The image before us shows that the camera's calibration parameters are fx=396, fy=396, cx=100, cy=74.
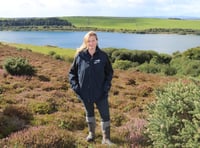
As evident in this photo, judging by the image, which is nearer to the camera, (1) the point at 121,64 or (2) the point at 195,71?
(2) the point at 195,71

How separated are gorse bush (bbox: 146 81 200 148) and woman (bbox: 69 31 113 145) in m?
1.61

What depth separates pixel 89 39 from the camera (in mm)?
8805

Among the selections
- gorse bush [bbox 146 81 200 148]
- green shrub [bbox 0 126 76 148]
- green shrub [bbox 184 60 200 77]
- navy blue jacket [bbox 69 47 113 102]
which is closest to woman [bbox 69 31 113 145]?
navy blue jacket [bbox 69 47 113 102]

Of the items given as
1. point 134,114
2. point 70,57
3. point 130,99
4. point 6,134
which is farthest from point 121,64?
point 6,134

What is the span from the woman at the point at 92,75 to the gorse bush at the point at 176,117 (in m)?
1.61

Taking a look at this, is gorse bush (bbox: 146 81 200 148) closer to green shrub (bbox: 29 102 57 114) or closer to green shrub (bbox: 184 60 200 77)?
green shrub (bbox: 29 102 57 114)

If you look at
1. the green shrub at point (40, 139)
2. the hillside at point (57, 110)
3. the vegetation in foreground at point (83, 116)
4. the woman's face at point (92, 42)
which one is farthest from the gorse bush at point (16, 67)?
the woman's face at point (92, 42)

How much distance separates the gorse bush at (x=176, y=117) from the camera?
22.7 ft

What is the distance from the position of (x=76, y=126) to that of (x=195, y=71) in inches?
1793

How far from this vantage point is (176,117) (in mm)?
7340

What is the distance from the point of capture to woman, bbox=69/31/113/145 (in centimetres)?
895

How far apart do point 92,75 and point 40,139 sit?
1837mm

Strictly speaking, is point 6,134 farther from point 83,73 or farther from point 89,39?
point 89,39

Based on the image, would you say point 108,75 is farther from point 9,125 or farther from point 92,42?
point 9,125
